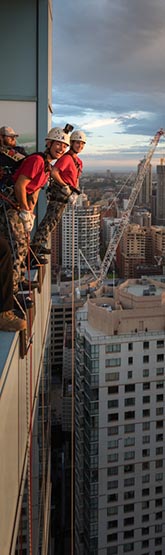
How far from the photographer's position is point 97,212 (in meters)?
8.02

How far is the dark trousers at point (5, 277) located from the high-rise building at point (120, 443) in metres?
3.02

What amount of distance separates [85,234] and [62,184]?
6.26m

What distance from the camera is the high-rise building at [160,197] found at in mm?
8234

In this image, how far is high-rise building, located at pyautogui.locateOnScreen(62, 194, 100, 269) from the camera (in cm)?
732

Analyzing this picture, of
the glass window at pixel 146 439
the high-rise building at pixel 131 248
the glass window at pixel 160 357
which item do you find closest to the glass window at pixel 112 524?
the glass window at pixel 146 439

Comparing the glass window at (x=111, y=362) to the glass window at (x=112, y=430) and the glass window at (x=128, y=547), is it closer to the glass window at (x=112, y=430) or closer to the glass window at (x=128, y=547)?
the glass window at (x=112, y=430)

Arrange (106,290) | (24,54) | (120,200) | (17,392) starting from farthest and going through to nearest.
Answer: (120,200) < (106,290) < (24,54) < (17,392)

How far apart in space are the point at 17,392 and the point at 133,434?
3.30 metres

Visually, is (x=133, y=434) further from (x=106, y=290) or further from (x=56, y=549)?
(x=106, y=290)

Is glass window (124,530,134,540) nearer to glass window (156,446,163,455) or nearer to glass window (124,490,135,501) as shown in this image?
glass window (124,490,135,501)

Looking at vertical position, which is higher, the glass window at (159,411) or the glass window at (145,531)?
the glass window at (159,411)

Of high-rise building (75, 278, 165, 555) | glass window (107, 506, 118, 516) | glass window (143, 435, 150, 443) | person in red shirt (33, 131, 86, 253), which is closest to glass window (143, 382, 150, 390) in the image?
high-rise building (75, 278, 165, 555)

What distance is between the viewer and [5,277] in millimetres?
Answer: 950

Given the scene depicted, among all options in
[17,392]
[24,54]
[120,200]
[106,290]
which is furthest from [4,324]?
[120,200]
